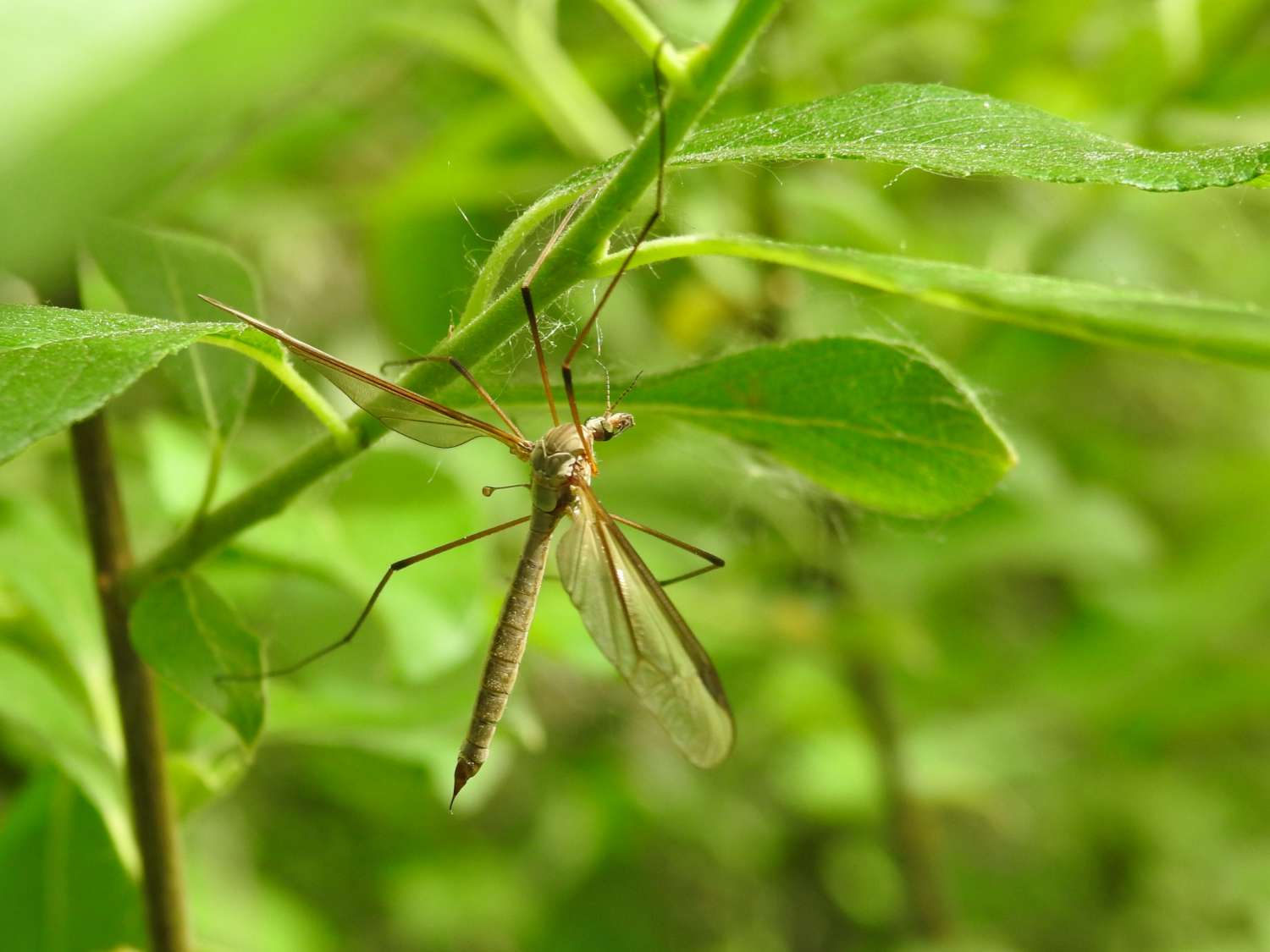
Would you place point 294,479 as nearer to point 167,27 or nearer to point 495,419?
point 495,419

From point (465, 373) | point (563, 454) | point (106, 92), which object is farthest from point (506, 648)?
point (106, 92)

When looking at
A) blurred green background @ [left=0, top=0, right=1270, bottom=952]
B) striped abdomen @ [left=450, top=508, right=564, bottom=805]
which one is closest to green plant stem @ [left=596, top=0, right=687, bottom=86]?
blurred green background @ [left=0, top=0, right=1270, bottom=952]

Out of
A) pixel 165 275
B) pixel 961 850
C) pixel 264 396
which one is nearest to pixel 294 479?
pixel 165 275

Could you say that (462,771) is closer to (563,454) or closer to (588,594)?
(588,594)

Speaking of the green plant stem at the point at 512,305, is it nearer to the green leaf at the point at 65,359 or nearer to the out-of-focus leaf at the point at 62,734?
the green leaf at the point at 65,359

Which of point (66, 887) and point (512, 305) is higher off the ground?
point (512, 305)

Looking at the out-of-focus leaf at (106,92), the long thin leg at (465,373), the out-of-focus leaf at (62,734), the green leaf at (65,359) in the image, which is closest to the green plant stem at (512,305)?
the long thin leg at (465,373)
